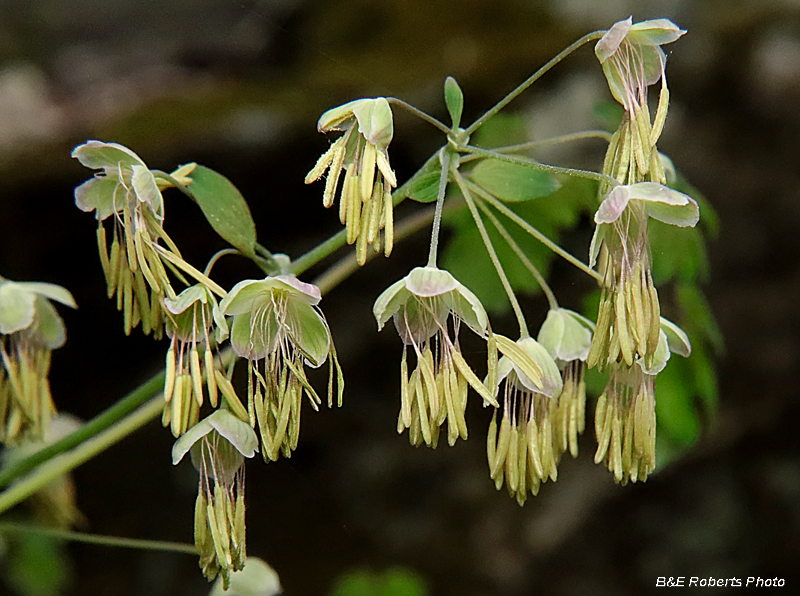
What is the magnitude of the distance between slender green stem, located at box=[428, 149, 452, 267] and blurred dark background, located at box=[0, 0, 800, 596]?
43.0 inches

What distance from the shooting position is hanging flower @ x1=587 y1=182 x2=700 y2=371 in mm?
1146

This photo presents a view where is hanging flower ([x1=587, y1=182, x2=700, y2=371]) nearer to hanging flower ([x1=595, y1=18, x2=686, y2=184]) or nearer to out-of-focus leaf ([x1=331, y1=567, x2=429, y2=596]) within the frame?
hanging flower ([x1=595, y1=18, x2=686, y2=184])

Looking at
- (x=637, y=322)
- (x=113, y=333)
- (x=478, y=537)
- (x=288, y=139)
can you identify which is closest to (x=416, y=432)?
(x=637, y=322)

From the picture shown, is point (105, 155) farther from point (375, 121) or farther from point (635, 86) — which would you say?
point (635, 86)

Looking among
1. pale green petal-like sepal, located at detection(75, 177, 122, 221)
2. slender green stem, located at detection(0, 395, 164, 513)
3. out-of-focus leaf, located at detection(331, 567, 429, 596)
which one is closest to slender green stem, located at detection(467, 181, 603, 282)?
pale green petal-like sepal, located at detection(75, 177, 122, 221)

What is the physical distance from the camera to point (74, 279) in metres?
2.97

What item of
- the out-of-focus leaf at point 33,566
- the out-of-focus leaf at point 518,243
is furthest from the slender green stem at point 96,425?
the out-of-focus leaf at point 33,566

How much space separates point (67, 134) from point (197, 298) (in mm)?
1700

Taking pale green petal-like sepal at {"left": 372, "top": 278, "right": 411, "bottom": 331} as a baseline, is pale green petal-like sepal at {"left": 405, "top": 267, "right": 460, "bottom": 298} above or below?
above

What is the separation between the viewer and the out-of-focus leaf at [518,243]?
1921 millimetres

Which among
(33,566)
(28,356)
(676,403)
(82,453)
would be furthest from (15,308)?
(33,566)

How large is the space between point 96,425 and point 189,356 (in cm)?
31

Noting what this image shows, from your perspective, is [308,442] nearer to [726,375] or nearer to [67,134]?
[67,134]

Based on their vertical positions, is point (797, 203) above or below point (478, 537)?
above
